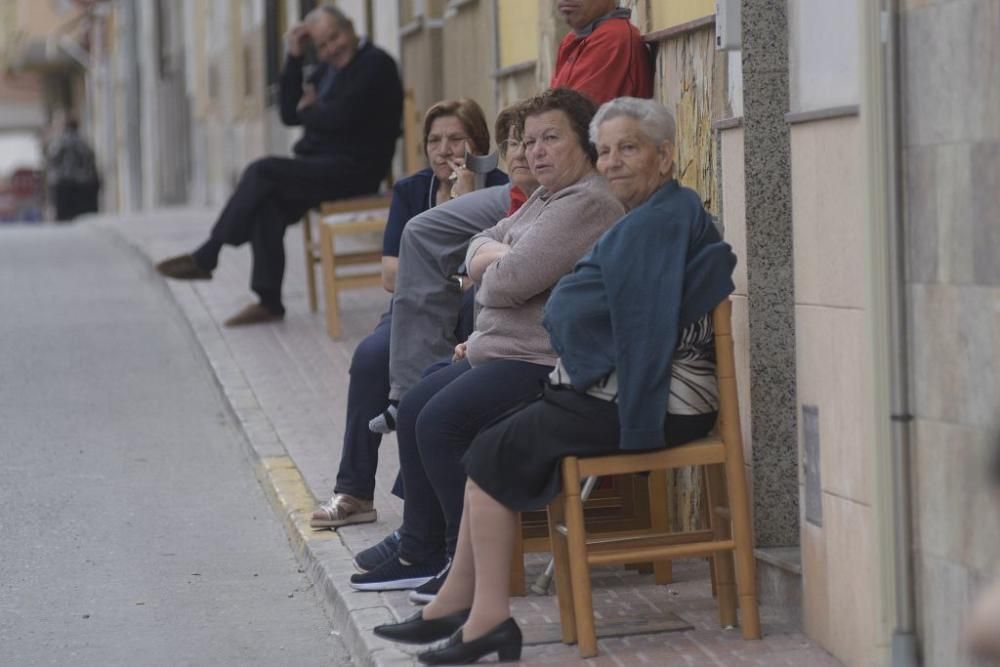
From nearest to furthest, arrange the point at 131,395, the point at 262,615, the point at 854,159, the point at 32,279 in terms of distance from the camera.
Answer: the point at 854,159
the point at 262,615
the point at 131,395
the point at 32,279

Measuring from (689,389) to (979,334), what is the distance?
1.18 meters

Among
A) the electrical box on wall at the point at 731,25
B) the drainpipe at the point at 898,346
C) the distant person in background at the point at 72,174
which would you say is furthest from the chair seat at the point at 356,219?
the distant person in background at the point at 72,174

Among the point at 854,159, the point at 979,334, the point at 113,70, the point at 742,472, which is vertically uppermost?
the point at 113,70

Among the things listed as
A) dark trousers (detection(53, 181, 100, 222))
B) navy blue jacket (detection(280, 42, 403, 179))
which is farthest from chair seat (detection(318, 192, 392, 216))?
dark trousers (detection(53, 181, 100, 222))

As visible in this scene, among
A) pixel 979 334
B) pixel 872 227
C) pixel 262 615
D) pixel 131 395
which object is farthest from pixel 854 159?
pixel 131 395

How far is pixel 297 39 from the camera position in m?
12.1

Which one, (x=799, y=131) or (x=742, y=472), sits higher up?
(x=799, y=131)

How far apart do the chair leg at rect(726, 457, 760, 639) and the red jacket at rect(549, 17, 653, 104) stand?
68.1 inches

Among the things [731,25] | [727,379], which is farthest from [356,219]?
[727,379]

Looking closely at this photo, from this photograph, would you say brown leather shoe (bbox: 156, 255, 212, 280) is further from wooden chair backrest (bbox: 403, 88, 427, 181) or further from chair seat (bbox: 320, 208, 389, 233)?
wooden chair backrest (bbox: 403, 88, 427, 181)

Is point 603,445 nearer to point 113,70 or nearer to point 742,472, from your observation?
point 742,472

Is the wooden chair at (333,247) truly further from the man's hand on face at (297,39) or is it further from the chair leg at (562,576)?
the chair leg at (562,576)

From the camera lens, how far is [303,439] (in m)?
8.98

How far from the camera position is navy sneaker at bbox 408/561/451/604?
19.8 ft
